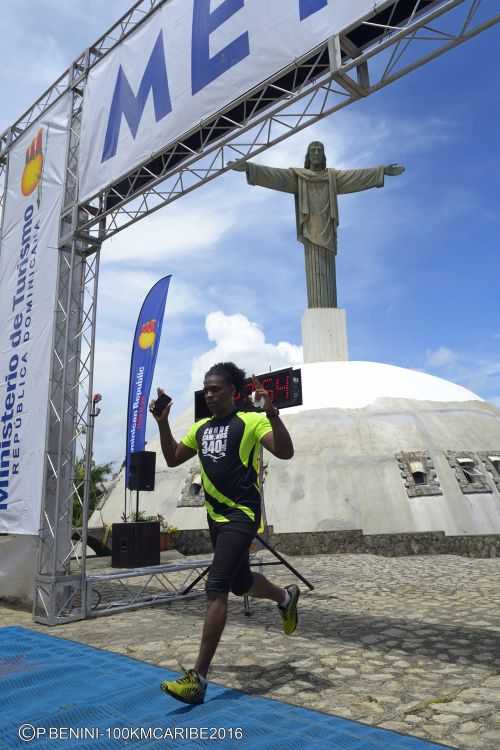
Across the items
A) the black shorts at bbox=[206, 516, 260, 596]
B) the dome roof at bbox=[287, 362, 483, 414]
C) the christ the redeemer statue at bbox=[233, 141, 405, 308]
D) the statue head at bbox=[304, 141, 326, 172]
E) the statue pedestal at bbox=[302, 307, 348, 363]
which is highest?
the statue head at bbox=[304, 141, 326, 172]

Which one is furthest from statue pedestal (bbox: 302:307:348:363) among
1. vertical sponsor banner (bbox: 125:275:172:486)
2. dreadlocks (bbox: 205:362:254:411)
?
dreadlocks (bbox: 205:362:254:411)

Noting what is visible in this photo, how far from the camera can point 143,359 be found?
1077 cm

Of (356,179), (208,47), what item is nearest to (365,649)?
(208,47)

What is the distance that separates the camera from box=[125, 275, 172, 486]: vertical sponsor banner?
10180 mm

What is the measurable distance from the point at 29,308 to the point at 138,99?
3438 millimetres

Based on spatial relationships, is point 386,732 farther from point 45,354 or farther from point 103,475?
point 103,475

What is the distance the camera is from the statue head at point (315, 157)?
25781 millimetres

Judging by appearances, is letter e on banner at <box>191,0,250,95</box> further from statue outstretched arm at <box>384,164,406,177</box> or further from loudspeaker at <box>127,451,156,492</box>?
statue outstretched arm at <box>384,164,406,177</box>

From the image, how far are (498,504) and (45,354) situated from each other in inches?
582

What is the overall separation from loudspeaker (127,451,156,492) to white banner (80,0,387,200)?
5.15m

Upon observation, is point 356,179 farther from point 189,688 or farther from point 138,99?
point 189,688

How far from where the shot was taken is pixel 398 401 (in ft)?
69.2

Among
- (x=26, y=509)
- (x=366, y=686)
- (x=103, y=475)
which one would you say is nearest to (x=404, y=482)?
(x=26, y=509)

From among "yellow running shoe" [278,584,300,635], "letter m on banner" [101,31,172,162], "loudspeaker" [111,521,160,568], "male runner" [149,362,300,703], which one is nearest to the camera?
"male runner" [149,362,300,703]
